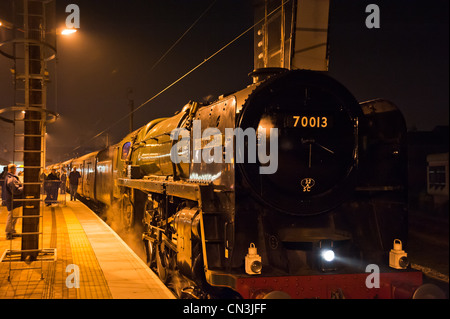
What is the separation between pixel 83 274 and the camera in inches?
265

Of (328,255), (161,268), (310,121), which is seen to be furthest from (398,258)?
(161,268)

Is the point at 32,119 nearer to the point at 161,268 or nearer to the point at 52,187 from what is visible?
the point at 161,268

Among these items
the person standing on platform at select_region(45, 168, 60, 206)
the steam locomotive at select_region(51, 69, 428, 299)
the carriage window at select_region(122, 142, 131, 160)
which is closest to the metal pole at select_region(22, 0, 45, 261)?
the steam locomotive at select_region(51, 69, 428, 299)

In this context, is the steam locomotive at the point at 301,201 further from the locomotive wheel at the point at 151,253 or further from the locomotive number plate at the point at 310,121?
the locomotive wheel at the point at 151,253

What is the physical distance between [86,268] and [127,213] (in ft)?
13.0

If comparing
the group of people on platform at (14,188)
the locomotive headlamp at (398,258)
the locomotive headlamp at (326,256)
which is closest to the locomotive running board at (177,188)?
the locomotive headlamp at (326,256)

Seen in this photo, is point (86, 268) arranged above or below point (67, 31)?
below

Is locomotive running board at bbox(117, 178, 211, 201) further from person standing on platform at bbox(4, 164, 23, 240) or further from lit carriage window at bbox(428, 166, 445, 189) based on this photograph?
lit carriage window at bbox(428, 166, 445, 189)

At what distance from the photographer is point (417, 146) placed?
34.9 metres

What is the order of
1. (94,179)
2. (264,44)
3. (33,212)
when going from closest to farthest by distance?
(33,212)
(264,44)
(94,179)

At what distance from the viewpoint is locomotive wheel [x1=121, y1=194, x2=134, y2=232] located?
1054 centimetres
